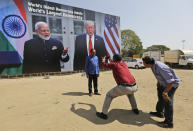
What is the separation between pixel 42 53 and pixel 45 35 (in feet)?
4.87

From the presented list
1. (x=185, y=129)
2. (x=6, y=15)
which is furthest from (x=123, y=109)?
(x=6, y=15)

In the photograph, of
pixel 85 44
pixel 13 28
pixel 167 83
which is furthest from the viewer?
pixel 85 44

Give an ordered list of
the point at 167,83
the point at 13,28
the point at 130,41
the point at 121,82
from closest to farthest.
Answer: the point at 167,83 < the point at 121,82 < the point at 13,28 < the point at 130,41

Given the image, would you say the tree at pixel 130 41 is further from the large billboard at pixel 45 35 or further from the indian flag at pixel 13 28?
the indian flag at pixel 13 28

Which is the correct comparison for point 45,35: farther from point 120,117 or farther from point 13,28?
point 120,117

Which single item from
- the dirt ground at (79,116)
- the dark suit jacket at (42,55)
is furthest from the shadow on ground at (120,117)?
the dark suit jacket at (42,55)

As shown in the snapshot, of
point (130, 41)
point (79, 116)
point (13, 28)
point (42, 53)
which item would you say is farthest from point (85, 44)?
point (130, 41)

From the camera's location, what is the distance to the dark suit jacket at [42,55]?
31.3 feet

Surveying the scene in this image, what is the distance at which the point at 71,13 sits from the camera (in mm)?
11312

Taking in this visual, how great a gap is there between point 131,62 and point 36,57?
11172 mm

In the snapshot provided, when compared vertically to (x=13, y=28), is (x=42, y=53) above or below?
below

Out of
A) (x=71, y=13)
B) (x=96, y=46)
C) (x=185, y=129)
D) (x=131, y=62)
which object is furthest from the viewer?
(x=131, y=62)

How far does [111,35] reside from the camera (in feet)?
45.9

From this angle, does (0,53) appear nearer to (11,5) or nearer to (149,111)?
(11,5)
